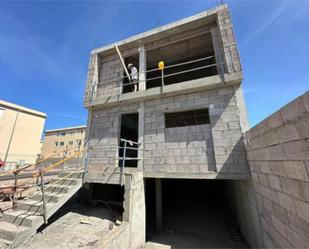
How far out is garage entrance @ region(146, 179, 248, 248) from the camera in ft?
19.6

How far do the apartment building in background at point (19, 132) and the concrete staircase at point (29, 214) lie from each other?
20.1m

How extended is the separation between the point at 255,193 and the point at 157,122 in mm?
3979

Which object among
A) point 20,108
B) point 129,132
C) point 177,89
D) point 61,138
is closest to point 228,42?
point 177,89

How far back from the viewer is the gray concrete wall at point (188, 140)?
5.22 m

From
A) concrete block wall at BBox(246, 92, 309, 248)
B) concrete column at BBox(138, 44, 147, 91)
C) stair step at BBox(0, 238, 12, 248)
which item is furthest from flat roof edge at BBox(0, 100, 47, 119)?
concrete block wall at BBox(246, 92, 309, 248)

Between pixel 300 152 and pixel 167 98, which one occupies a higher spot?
pixel 167 98

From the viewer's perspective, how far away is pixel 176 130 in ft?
19.8

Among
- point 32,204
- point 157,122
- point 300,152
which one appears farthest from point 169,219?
point 300,152

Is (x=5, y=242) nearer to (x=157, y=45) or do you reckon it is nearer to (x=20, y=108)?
(x=157, y=45)

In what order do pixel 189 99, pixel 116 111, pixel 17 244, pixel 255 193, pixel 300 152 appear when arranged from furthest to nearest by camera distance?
pixel 116 111 < pixel 189 99 < pixel 255 193 < pixel 17 244 < pixel 300 152

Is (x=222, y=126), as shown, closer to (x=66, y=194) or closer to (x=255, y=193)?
(x=255, y=193)

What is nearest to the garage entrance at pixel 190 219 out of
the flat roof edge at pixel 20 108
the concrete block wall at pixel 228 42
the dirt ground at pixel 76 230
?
the dirt ground at pixel 76 230

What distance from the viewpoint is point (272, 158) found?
3.17 meters

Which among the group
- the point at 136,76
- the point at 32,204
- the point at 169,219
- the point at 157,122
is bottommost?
the point at 169,219
